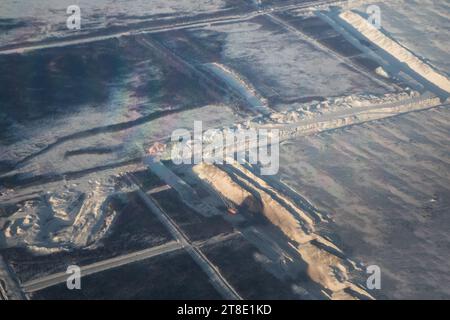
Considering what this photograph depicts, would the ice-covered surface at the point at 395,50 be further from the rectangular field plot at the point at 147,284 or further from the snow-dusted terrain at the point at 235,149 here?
the rectangular field plot at the point at 147,284

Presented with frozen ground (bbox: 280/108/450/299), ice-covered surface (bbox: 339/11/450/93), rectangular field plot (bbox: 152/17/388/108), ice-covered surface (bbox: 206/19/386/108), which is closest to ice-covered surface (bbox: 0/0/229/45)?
rectangular field plot (bbox: 152/17/388/108)

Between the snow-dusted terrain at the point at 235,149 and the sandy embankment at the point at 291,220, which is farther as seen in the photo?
the snow-dusted terrain at the point at 235,149

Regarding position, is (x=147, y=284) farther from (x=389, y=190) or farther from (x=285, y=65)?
A: (x=285, y=65)

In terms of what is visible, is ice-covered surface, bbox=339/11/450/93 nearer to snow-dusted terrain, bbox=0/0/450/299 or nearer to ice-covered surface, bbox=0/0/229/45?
snow-dusted terrain, bbox=0/0/450/299

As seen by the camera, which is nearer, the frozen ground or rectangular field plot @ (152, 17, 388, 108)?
the frozen ground

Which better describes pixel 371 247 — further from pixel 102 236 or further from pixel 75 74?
pixel 75 74

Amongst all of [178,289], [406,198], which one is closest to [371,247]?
[406,198]

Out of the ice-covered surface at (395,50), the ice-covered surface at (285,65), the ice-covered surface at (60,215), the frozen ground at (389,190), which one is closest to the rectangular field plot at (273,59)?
the ice-covered surface at (285,65)
